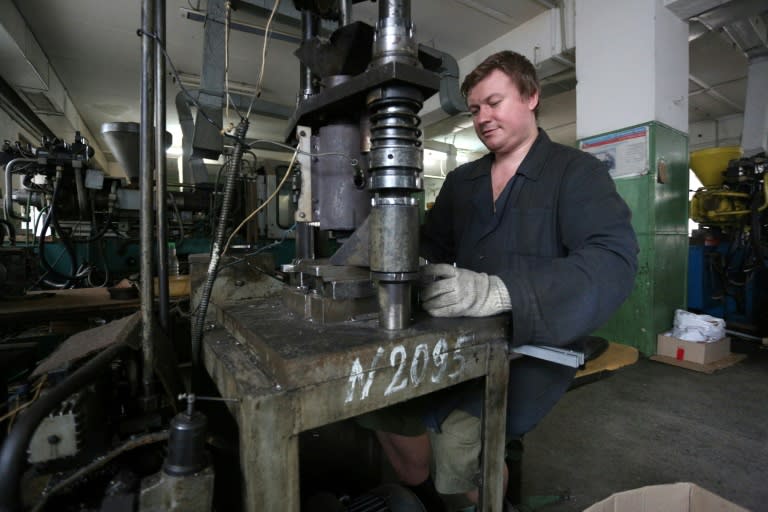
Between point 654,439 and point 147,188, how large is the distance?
6.92 feet

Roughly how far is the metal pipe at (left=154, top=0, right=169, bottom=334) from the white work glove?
0.51 metres

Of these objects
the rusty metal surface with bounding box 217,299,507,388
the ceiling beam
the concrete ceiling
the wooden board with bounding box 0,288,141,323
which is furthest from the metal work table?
the ceiling beam

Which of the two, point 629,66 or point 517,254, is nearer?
point 517,254

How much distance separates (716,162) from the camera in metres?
3.30

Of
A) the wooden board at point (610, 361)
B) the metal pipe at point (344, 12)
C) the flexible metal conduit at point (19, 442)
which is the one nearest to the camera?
the flexible metal conduit at point (19, 442)

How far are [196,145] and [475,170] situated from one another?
1427mm

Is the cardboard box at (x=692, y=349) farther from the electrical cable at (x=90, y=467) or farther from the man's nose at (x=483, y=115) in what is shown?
the electrical cable at (x=90, y=467)

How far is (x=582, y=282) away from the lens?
662 millimetres

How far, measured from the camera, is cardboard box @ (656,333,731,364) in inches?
97.7

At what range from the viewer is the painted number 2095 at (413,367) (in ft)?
1.67

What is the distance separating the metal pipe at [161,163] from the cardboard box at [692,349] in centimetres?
301

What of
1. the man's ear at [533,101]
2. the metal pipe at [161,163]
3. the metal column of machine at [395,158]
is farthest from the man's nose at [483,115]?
the metal pipe at [161,163]

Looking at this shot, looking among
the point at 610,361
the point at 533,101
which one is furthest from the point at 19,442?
the point at 610,361

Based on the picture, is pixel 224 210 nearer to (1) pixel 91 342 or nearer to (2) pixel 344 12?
(1) pixel 91 342
